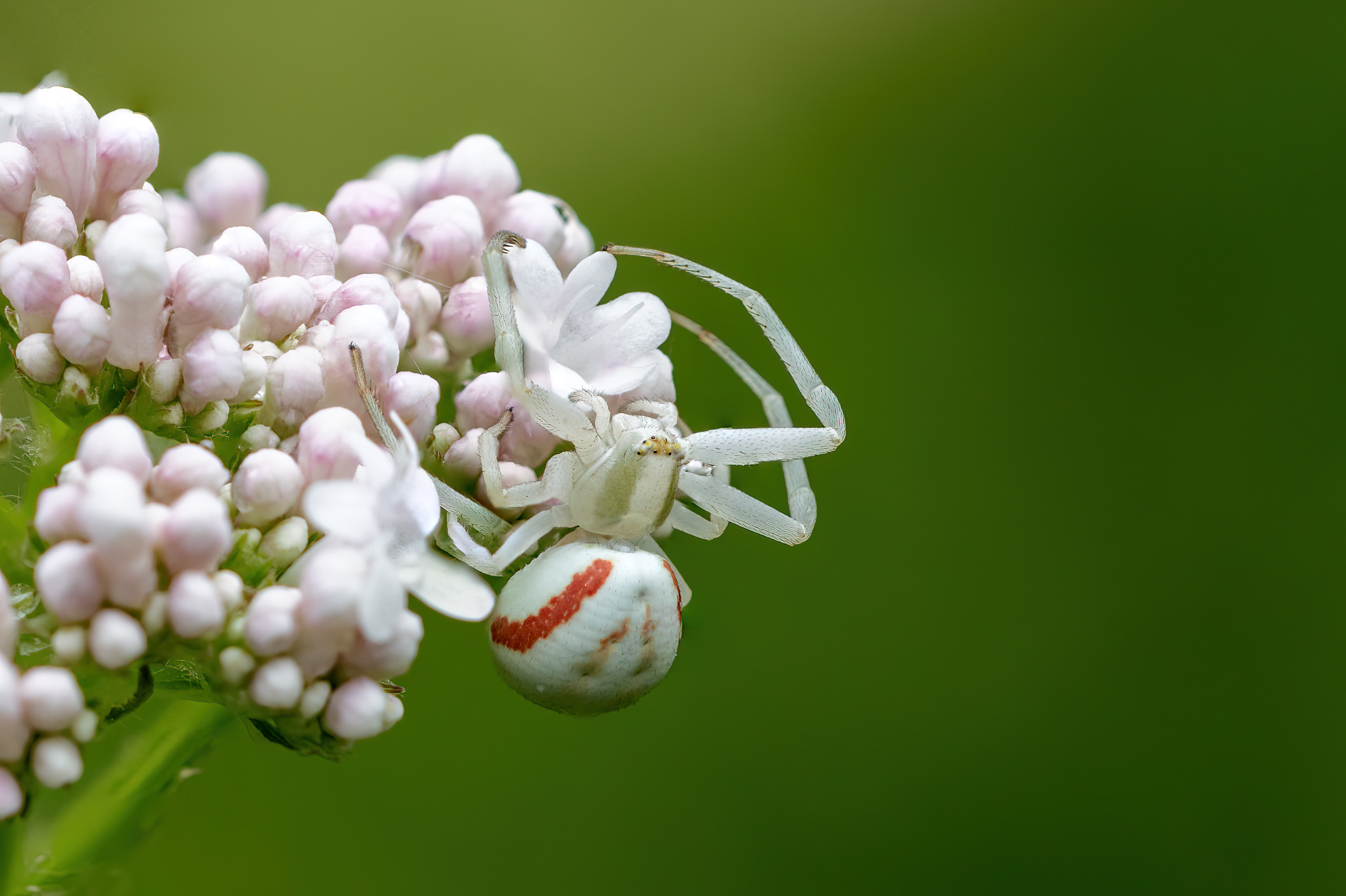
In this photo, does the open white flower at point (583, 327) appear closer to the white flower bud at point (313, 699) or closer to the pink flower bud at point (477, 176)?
the pink flower bud at point (477, 176)

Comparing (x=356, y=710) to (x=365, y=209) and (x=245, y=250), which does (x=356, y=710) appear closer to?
(x=245, y=250)

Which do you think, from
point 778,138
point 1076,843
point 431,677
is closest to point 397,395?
point 431,677

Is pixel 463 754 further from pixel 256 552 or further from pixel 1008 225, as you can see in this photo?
pixel 1008 225

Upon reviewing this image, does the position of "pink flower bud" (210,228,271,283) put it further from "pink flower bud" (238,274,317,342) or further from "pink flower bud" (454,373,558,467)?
"pink flower bud" (454,373,558,467)

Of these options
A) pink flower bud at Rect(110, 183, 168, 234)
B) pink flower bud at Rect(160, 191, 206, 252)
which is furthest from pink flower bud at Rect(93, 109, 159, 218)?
pink flower bud at Rect(160, 191, 206, 252)

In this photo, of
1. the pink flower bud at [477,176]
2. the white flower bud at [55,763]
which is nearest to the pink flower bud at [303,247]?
the pink flower bud at [477,176]
